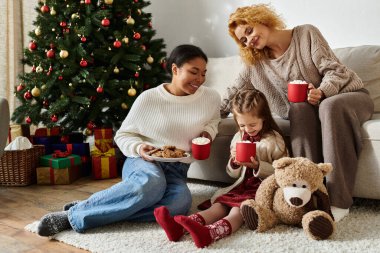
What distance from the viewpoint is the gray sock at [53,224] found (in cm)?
Answer: 164

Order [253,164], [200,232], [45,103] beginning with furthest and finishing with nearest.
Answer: [45,103], [253,164], [200,232]

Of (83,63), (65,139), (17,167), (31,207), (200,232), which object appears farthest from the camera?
(65,139)

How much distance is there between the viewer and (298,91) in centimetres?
181

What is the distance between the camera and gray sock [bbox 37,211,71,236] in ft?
5.37

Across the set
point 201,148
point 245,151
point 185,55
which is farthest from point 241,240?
point 185,55

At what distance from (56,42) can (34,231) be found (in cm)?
155

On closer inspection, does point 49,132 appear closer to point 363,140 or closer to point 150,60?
point 150,60

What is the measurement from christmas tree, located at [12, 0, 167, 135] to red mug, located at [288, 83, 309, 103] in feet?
4.44

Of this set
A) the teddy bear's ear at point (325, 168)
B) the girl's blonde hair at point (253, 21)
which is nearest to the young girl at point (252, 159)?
the teddy bear's ear at point (325, 168)

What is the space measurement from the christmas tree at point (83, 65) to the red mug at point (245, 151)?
53.8 inches

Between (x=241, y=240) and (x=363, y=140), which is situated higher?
(x=363, y=140)

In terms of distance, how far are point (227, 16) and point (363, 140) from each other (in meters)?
1.87

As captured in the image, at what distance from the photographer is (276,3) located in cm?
306

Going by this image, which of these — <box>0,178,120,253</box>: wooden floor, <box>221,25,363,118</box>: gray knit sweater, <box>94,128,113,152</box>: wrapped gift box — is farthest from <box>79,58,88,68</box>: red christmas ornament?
<box>221,25,363,118</box>: gray knit sweater
